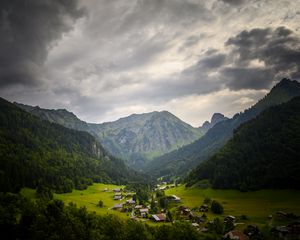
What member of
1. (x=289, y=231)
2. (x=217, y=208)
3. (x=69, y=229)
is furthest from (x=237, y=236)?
(x=69, y=229)

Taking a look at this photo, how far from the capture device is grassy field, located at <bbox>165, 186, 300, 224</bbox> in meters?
109

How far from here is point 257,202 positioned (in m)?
132

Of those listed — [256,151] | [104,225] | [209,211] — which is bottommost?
[209,211]

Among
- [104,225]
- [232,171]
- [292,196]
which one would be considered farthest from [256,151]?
[104,225]

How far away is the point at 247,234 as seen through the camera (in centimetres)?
8194

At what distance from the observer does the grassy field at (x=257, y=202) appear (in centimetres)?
10944

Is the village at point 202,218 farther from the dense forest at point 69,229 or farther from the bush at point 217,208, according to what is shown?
the dense forest at point 69,229

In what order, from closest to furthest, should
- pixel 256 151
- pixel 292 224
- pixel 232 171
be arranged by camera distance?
pixel 292 224 → pixel 232 171 → pixel 256 151

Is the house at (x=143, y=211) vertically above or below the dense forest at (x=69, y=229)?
below

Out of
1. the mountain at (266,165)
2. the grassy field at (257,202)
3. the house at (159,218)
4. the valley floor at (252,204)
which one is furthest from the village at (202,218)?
the mountain at (266,165)

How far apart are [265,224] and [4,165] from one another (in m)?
157

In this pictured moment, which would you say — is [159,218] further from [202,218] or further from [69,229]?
[69,229]

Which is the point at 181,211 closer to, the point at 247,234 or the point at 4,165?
the point at 247,234

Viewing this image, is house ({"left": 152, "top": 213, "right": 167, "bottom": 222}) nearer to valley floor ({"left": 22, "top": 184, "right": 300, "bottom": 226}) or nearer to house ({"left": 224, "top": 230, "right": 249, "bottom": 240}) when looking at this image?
valley floor ({"left": 22, "top": 184, "right": 300, "bottom": 226})
